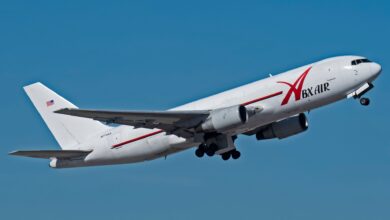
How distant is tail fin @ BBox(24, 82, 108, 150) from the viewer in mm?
64125

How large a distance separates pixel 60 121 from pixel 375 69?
2421cm

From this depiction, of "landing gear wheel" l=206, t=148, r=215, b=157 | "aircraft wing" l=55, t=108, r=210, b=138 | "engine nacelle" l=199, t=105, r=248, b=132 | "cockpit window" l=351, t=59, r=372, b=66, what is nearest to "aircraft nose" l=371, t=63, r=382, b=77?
"cockpit window" l=351, t=59, r=372, b=66

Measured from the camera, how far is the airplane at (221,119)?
55000 millimetres

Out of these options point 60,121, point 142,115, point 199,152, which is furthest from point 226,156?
point 60,121

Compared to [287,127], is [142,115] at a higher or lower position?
lower

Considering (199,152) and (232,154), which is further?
(232,154)

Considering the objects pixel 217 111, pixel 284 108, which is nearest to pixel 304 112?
pixel 284 108

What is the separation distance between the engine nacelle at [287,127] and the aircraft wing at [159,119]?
6076 millimetres

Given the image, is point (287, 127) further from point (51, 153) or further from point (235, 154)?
point (51, 153)

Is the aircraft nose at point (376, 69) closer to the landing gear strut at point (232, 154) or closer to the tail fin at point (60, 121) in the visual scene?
the landing gear strut at point (232, 154)

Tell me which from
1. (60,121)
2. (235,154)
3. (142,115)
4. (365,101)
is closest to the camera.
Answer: (365,101)

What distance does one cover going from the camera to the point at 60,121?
218 feet

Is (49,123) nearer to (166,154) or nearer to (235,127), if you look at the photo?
(166,154)

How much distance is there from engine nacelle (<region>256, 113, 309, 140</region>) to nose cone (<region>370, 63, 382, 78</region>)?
24.0ft
